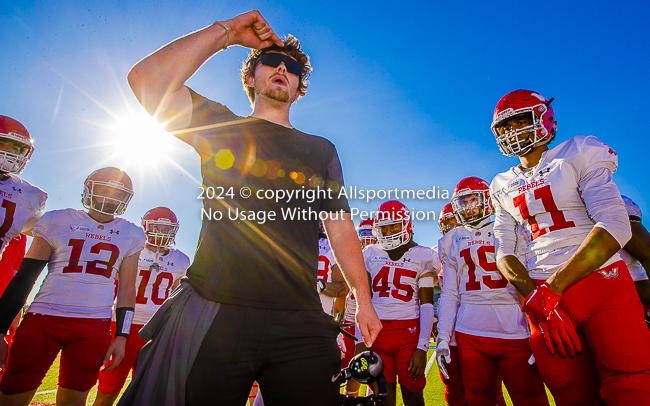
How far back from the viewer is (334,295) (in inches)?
253

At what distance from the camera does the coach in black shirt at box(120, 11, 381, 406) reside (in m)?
1.64

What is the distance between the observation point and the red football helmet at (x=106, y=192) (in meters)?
4.34

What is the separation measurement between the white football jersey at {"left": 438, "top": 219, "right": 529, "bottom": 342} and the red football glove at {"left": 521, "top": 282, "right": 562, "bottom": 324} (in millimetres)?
1576

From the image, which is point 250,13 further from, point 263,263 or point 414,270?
point 414,270

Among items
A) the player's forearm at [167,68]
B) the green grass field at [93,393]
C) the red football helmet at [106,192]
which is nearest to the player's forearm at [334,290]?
the green grass field at [93,393]

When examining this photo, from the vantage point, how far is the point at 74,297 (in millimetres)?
3820

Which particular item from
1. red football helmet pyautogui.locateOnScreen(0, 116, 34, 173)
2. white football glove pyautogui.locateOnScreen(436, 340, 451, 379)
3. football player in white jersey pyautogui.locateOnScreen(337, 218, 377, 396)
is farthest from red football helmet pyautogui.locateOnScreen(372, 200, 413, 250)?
red football helmet pyautogui.locateOnScreen(0, 116, 34, 173)

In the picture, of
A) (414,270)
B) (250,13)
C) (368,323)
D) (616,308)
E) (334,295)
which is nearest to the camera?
(368,323)

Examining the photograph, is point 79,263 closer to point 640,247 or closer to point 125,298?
point 125,298

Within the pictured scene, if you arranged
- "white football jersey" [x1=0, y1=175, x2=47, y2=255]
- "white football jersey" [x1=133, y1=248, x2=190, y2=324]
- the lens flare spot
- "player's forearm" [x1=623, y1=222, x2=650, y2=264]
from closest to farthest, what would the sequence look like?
the lens flare spot, "white football jersey" [x1=0, y1=175, x2=47, y2=255], "player's forearm" [x1=623, y1=222, x2=650, y2=264], "white football jersey" [x1=133, y1=248, x2=190, y2=324]

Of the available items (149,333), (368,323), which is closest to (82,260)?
(149,333)

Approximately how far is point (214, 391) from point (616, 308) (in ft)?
8.17

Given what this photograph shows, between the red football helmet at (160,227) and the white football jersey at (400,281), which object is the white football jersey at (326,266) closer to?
the white football jersey at (400,281)

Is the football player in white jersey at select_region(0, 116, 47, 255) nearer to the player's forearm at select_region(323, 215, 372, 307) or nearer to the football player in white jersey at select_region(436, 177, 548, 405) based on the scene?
the player's forearm at select_region(323, 215, 372, 307)
